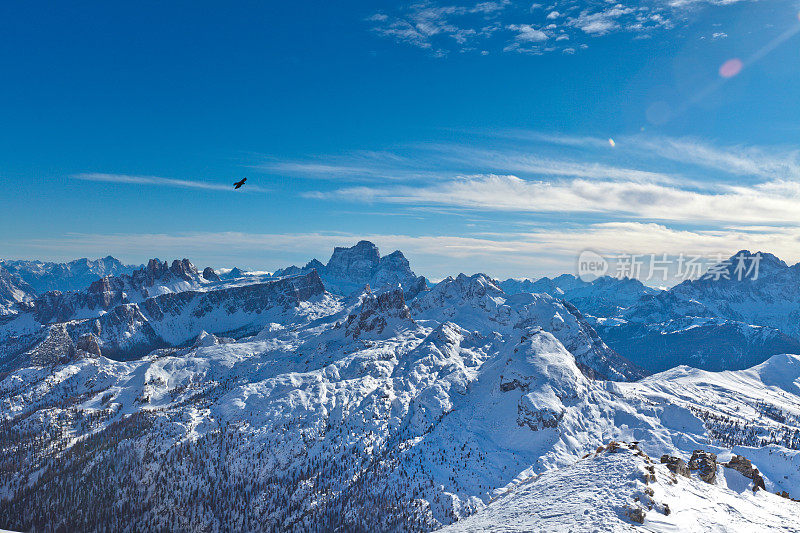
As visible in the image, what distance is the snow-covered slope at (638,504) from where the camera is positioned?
52531 mm

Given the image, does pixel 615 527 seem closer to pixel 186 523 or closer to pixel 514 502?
pixel 514 502

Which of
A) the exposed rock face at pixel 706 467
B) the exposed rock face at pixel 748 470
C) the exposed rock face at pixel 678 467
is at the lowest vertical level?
the exposed rock face at pixel 748 470

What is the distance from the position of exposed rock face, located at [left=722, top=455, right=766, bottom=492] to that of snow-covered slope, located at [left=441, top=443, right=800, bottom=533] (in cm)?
174

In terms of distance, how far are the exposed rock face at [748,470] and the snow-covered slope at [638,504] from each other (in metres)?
1.74

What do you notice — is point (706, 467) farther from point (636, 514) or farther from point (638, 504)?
point (636, 514)

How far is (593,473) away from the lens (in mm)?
72188

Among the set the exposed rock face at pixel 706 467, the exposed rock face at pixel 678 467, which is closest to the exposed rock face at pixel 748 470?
the exposed rock face at pixel 706 467

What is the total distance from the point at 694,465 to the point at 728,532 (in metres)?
31.0

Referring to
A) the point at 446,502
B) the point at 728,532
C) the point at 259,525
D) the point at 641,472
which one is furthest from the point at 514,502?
the point at 259,525

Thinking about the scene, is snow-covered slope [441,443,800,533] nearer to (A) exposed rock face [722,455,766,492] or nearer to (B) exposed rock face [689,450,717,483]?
(A) exposed rock face [722,455,766,492]

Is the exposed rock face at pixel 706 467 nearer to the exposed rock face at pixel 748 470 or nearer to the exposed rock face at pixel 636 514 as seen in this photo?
the exposed rock face at pixel 748 470

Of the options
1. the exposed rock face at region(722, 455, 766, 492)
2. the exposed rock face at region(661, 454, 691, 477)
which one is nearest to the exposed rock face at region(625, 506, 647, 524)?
the exposed rock face at region(661, 454, 691, 477)

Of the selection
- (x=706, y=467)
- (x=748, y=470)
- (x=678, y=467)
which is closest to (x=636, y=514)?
(x=678, y=467)

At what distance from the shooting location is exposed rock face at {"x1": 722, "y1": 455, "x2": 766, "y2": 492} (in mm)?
73000
